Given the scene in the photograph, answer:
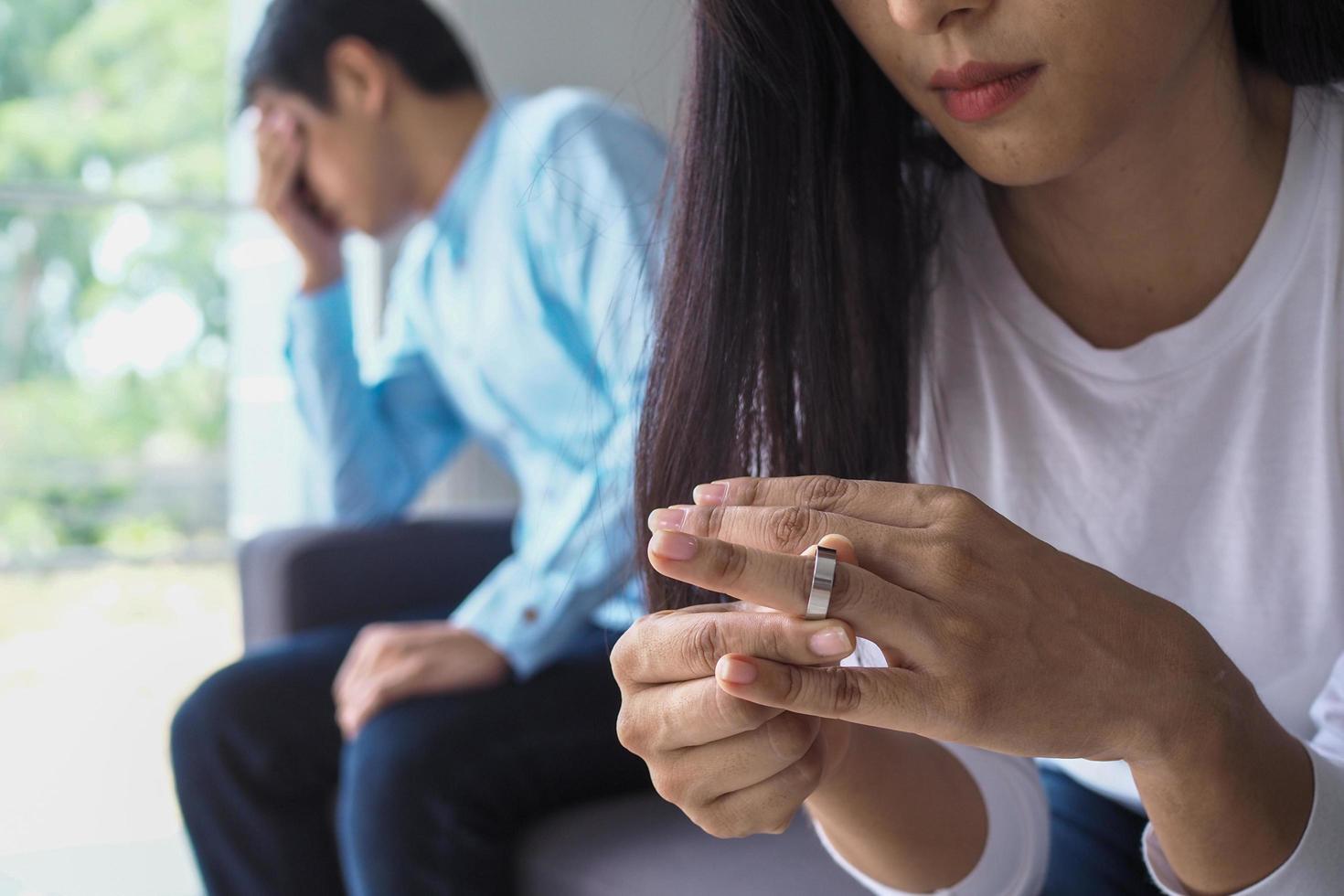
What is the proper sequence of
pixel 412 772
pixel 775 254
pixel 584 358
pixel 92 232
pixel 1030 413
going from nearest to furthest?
pixel 775 254, pixel 1030 413, pixel 412 772, pixel 584 358, pixel 92 232

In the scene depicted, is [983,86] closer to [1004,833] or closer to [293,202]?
[1004,833]

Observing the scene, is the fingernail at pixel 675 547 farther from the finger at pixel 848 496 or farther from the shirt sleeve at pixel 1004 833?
the shirt sleeve at pixel 1004 833

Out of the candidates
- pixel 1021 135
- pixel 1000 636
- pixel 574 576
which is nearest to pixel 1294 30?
pixel 1021 135

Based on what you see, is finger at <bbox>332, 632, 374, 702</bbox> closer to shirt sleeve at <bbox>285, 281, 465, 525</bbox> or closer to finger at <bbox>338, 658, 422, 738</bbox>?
finger at <bbox>338, 658, 422, 738</bbox>

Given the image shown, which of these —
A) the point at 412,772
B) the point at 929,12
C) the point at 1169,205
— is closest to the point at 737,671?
the point at 929,12

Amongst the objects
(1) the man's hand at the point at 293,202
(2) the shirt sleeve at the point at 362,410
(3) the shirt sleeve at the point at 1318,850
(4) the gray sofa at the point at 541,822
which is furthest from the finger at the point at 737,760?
(1) the man's hand at the point at 293,202

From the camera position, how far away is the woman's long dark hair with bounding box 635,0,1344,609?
81 cm

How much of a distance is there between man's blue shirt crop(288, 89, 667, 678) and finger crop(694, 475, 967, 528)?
544 millimetres

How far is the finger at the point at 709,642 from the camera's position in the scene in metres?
0.56

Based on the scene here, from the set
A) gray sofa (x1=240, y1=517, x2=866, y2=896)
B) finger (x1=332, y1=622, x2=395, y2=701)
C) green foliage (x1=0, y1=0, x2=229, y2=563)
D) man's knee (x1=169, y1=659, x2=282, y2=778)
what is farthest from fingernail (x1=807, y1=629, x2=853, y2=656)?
green foliage (x1=0, y1=0, x2=229, y2=563)

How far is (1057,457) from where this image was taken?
0.93m

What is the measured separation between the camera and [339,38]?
1757 mm

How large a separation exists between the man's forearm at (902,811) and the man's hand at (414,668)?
0.51 metres

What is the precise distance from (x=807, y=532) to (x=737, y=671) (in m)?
0.07
